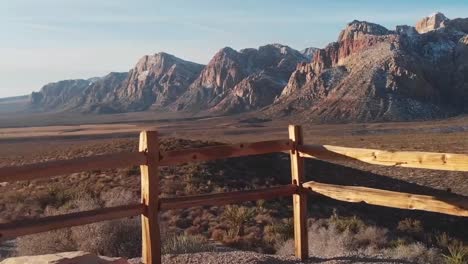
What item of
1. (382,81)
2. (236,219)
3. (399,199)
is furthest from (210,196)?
(382,81)

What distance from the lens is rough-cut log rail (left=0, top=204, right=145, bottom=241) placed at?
17.7 ft

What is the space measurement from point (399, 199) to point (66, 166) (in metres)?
3.23

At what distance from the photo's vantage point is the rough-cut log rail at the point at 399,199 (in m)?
5.52

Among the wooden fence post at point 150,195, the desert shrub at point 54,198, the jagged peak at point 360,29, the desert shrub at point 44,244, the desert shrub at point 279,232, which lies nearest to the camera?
the wooden fence post at point 150,195

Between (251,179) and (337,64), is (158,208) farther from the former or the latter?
(337,64)

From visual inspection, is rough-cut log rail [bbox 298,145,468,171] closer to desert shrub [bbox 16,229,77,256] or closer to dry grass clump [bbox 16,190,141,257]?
dry grass clump [bbox 16,190,141,257]

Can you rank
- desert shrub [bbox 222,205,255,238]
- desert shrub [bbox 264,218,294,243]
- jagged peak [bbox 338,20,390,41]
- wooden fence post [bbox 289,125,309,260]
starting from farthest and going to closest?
jagged peak [bbox 338,20,390,41]
desert shrub [bbox 222,205,255,238]
desert shrub [bbox 264,218,294,243]
wooden fence post [bbox 289,125,309,260]

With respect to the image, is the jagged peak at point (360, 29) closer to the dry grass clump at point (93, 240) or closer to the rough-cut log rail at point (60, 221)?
the dry grass clump at point (93, 240)

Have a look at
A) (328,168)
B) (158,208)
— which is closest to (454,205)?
(158,208)

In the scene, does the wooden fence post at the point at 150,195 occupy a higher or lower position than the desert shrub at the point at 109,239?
higher

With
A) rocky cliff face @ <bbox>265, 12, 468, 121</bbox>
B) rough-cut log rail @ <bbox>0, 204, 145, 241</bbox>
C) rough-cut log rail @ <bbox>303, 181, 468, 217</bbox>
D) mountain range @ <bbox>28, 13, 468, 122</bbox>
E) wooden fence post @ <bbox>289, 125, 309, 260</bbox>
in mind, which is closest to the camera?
rough-cut log rail @ <bbox>0, 204, 145, 241</bbox>

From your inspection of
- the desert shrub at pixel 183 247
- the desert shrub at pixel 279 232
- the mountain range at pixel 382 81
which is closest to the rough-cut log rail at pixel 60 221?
the desert shrub at pixel 183 247

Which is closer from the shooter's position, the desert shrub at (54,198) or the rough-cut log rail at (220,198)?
the rough-cut log rail at (220,198)

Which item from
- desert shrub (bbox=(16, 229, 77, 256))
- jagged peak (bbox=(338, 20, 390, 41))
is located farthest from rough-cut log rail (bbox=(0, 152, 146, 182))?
jagged peak (bbox=(338, 20, 390, 41))
